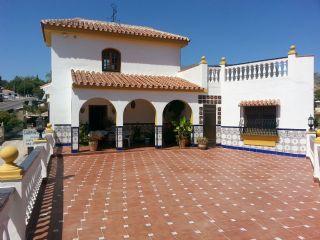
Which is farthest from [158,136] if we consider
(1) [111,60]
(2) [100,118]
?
(1) [111,60]

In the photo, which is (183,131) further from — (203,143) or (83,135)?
(83,135)

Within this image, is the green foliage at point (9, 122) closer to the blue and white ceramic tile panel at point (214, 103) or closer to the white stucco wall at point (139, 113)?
the white stucco wall at point (139, 113)

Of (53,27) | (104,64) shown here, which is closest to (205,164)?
(104,64)

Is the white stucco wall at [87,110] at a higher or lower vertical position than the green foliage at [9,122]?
higher

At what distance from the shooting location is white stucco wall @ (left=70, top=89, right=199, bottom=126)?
13.1m

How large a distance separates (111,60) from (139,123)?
3.94m

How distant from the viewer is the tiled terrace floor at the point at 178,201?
506 centimetres

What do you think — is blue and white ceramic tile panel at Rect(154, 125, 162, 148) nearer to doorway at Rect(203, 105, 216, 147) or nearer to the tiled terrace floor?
doorway at Rect(203, 105, 216, 147)

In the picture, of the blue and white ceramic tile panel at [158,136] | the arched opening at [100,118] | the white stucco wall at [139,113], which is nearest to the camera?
the blue and white ceramic tile panel at [158,136]

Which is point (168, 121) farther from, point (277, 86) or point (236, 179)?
point (236, 179)

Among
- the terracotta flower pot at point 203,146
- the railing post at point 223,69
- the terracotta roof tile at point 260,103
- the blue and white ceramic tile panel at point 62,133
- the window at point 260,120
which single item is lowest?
the terracotta flower pot at point 203,146

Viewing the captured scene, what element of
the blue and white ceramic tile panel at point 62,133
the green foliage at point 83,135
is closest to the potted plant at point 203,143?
the green foliage at point 83,135

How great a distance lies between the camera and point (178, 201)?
6691 mm

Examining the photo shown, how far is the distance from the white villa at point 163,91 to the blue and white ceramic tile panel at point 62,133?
5 centimetres
